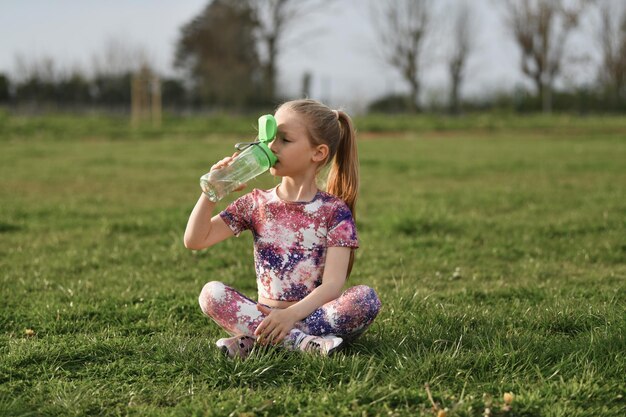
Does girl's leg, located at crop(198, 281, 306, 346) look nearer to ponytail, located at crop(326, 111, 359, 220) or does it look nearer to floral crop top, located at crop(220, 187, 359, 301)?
floral crop top, located at crop(220, 187, 359, 301)

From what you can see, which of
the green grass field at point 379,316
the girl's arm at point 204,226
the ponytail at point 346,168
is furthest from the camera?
the ponytail at point 346,168

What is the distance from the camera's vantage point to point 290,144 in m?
3.60

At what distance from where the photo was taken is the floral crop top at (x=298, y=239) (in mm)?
3645

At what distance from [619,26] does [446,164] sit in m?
40.0

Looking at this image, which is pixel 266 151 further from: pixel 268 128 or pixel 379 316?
pixel 379 316

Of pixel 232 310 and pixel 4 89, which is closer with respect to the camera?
pixel 232 310

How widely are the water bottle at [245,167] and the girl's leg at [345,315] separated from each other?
697mm

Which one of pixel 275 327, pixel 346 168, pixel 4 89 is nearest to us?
pixel 275 327

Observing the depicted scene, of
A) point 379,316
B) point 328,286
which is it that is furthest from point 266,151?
point 379,316

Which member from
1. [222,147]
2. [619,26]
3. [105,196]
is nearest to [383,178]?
[105,196]

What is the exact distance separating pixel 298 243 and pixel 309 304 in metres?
0.31

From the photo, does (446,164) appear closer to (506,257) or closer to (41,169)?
(41,169)

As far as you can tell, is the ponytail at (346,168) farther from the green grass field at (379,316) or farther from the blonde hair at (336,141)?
the green grass field at (379,316)

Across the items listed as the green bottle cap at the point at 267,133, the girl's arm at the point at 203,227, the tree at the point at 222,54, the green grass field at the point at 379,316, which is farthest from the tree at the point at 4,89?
the green bottle cap at the point at 267,133
